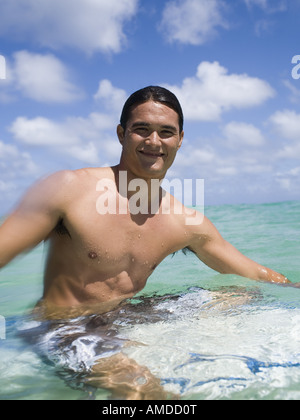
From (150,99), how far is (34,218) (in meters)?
0.98

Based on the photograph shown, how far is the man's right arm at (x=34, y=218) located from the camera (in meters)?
1.96

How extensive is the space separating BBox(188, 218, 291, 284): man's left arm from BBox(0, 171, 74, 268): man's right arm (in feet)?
3.31

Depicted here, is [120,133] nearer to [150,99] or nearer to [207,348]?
[150,99]

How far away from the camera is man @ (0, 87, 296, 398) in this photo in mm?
2055

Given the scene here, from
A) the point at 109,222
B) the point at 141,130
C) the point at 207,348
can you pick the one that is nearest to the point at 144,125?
the point at 141,130

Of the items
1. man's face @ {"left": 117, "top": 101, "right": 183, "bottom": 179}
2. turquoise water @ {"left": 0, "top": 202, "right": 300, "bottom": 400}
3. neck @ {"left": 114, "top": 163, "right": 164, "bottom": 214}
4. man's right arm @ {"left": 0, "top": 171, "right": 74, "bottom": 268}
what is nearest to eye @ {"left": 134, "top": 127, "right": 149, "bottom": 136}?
man's face @ {"left": 117, "top": 101, "right": 183, "bottom": 179}

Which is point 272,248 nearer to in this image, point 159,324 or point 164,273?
point 164,273

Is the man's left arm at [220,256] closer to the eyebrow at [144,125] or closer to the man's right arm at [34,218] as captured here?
the eyebrow at [144,125]

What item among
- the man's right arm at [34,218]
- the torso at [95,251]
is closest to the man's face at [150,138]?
the torso at [95,251]

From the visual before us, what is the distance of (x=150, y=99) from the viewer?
7.66 feet

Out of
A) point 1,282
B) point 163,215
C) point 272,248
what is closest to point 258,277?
point 163,215

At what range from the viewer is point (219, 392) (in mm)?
1551
